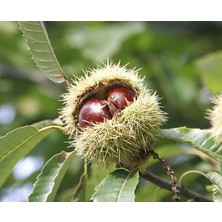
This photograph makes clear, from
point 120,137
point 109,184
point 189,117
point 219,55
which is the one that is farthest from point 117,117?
point 189,117

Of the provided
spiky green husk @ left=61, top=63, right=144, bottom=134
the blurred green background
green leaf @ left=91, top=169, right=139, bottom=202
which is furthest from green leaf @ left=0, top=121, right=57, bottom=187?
the blurred green background

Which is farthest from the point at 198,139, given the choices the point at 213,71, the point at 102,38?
the point at 102,38

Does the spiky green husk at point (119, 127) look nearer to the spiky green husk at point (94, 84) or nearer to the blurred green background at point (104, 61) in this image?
the spiky green husk at point (94, 84)

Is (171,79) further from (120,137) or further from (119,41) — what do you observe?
(120,137)

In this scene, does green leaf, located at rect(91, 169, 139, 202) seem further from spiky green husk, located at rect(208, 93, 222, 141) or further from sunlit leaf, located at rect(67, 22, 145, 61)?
sunlit leaf, located at rect(67, 22, 145, 61)

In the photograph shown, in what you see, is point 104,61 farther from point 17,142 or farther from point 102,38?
point 17,142

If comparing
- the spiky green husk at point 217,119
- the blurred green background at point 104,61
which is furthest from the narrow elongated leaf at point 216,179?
the blurred green background at point 104,61
